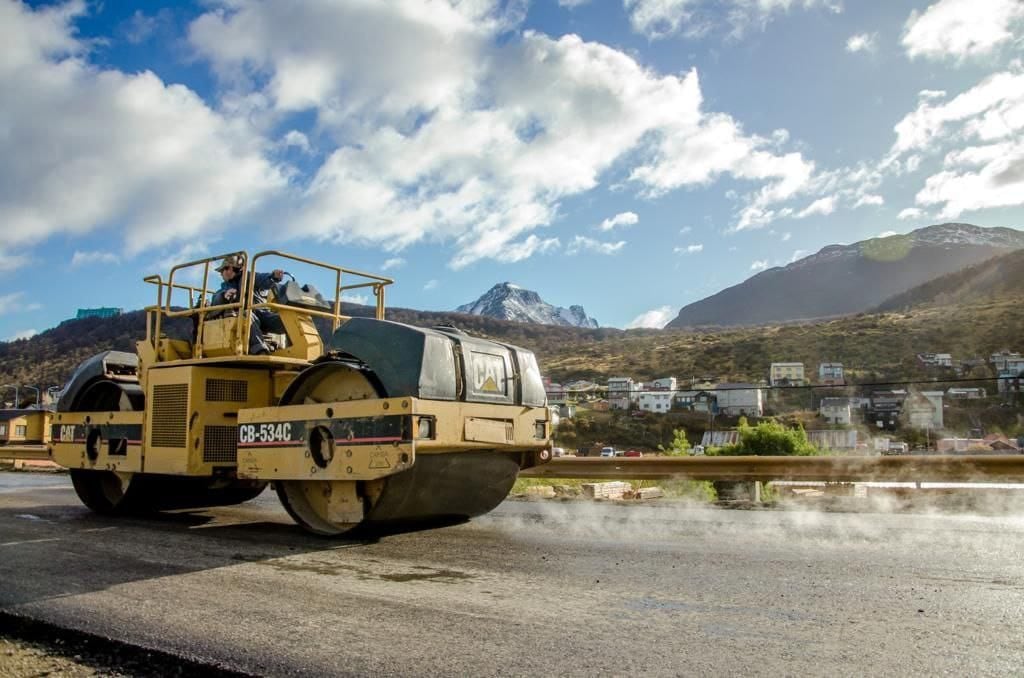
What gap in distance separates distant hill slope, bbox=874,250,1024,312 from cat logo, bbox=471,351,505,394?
8892cm

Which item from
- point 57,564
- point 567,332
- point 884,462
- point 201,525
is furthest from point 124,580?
point 567,332

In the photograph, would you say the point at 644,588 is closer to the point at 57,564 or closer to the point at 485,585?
the point at 485,585

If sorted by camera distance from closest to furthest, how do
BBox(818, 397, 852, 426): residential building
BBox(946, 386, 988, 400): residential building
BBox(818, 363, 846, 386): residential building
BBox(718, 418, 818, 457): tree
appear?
BBox(718, 418, 818, 457): tree, BBox(946, 386, 988, 400): residential building, BBox(818, 397, 852, 426): residential building, BBox(818, 363, 846, 386): residential building

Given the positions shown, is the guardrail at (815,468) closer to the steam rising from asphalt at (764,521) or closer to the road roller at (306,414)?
the steam rising from asphalt at (764,521)

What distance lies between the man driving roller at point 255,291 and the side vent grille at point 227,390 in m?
0.33

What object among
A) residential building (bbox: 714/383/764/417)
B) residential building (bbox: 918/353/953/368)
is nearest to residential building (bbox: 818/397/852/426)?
residential building (bbox: 714/383/764/417)

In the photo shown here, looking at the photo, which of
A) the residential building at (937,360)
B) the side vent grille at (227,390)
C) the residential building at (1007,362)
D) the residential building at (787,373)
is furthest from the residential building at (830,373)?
the side vent grille at (227,390)

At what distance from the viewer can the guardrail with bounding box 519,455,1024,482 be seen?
7.09 meters

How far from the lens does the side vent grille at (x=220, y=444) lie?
6801 mm

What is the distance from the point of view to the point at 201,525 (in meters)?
7.10

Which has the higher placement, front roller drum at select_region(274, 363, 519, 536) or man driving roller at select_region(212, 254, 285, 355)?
man driving roller at select_region(212, 254, 285, 355)

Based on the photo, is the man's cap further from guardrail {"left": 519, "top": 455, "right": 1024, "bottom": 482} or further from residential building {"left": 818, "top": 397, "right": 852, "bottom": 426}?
residential building {"left": 818, "top": 397, "right": 852, "bottom": 426}

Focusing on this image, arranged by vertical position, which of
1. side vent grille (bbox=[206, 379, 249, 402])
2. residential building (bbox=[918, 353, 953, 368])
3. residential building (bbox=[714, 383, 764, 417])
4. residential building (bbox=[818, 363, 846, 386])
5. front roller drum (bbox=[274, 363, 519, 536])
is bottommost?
front roller drum (bbox=[274, 363, 519, 536])

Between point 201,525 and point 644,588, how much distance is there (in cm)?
472
